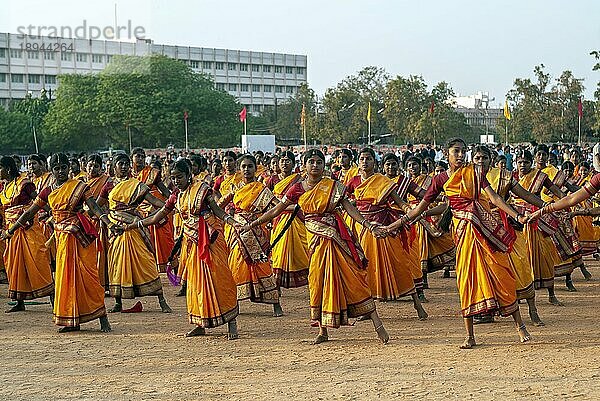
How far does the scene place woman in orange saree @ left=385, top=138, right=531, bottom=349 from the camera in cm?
784

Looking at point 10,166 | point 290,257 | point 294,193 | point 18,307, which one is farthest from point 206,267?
point 10,166

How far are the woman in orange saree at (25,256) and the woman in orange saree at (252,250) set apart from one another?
2594 mm

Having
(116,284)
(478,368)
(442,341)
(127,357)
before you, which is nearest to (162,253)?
(116,284)

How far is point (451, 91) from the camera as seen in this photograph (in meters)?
53.2

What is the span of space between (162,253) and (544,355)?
7.06 metres

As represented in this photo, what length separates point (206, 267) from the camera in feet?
28.5

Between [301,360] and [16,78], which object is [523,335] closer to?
[301,360]

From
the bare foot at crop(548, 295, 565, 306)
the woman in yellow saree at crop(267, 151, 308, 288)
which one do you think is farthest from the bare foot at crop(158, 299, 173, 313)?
the bare foot at crop(548, 295, 565, 306)

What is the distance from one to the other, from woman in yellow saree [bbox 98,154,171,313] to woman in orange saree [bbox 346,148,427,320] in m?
2.55

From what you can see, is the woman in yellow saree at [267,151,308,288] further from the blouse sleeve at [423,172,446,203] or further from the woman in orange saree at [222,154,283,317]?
the blouse sleeve at [423,172,446,203]

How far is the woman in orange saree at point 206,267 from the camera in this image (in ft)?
28.5

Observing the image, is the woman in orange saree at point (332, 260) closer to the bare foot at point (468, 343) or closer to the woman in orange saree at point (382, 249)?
the bare foot at point (468, 343)

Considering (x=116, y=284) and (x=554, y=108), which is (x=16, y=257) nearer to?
(x=116, y=284)

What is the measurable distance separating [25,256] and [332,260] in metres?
4.64
